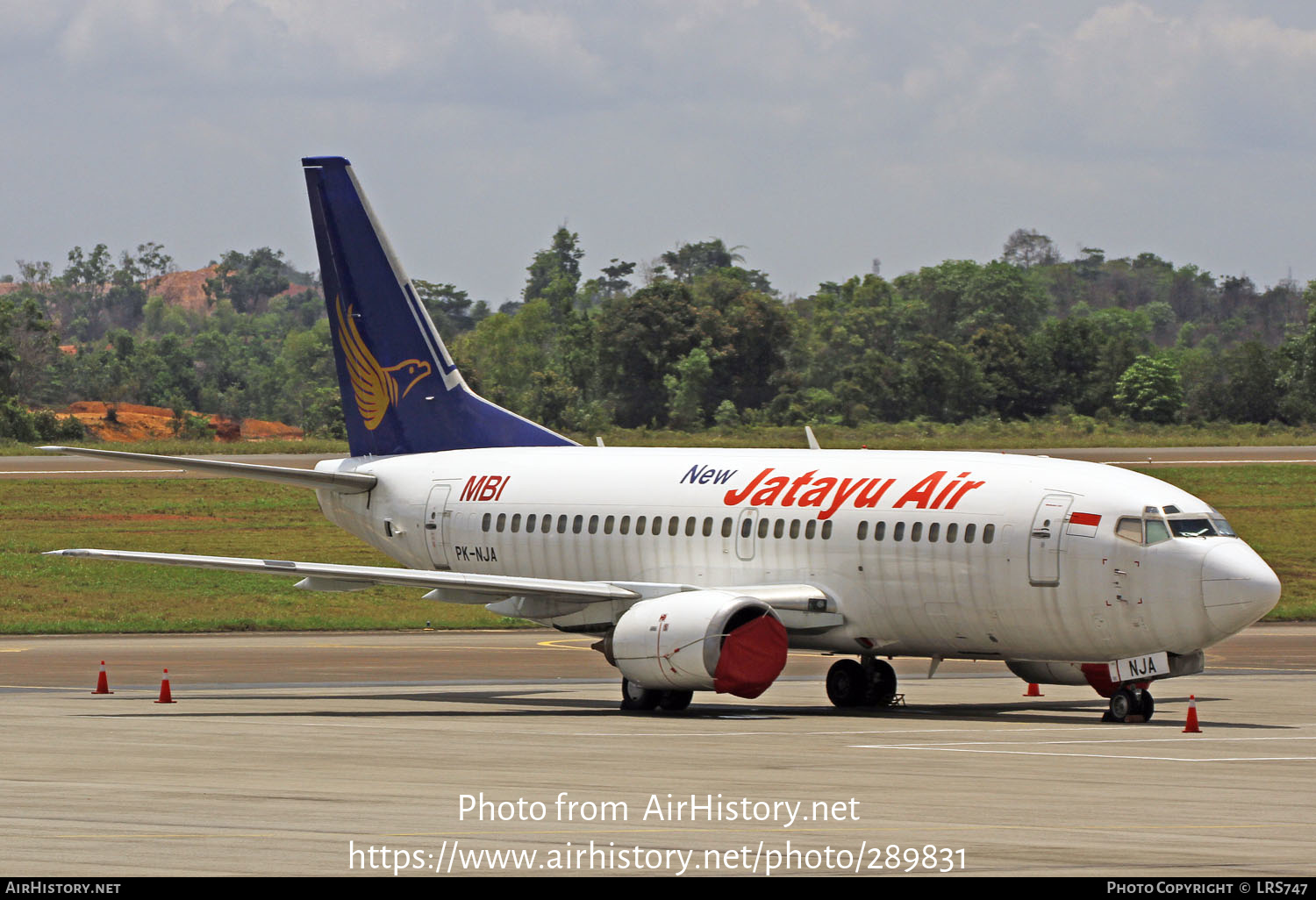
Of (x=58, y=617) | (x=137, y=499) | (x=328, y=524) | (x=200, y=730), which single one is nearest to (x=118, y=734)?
(x=200, y=730)

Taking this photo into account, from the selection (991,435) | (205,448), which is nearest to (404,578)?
(205,448)

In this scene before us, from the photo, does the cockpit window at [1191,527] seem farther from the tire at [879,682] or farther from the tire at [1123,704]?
the tire at [879,682]

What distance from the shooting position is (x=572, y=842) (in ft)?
59.9

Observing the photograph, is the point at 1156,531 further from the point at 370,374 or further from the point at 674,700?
the point at 370,374

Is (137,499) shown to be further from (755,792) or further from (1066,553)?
(755,792)

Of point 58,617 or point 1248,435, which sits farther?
point 1248,435

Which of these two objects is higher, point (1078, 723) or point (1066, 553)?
point (1066, 553)

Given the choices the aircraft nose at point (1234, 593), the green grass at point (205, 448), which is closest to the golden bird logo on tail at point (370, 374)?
the aircraft nose at point (1234, 593)

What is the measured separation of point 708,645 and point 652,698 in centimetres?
249

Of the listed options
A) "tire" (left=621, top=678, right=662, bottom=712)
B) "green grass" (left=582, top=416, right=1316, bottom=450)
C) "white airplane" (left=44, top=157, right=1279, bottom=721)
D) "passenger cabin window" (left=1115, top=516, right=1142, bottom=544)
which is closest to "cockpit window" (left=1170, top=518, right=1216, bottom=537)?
"white airplane" (left=44, top=157, right=1279, bottom=721)

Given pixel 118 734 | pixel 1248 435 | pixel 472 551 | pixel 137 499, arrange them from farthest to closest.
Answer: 1. pixel 1248 435
2. pixel 137 499
3. pixel 472 551
4. pixel 118 734

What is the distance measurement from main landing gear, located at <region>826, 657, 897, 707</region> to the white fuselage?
4.80 ft

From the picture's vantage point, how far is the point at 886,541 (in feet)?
111
